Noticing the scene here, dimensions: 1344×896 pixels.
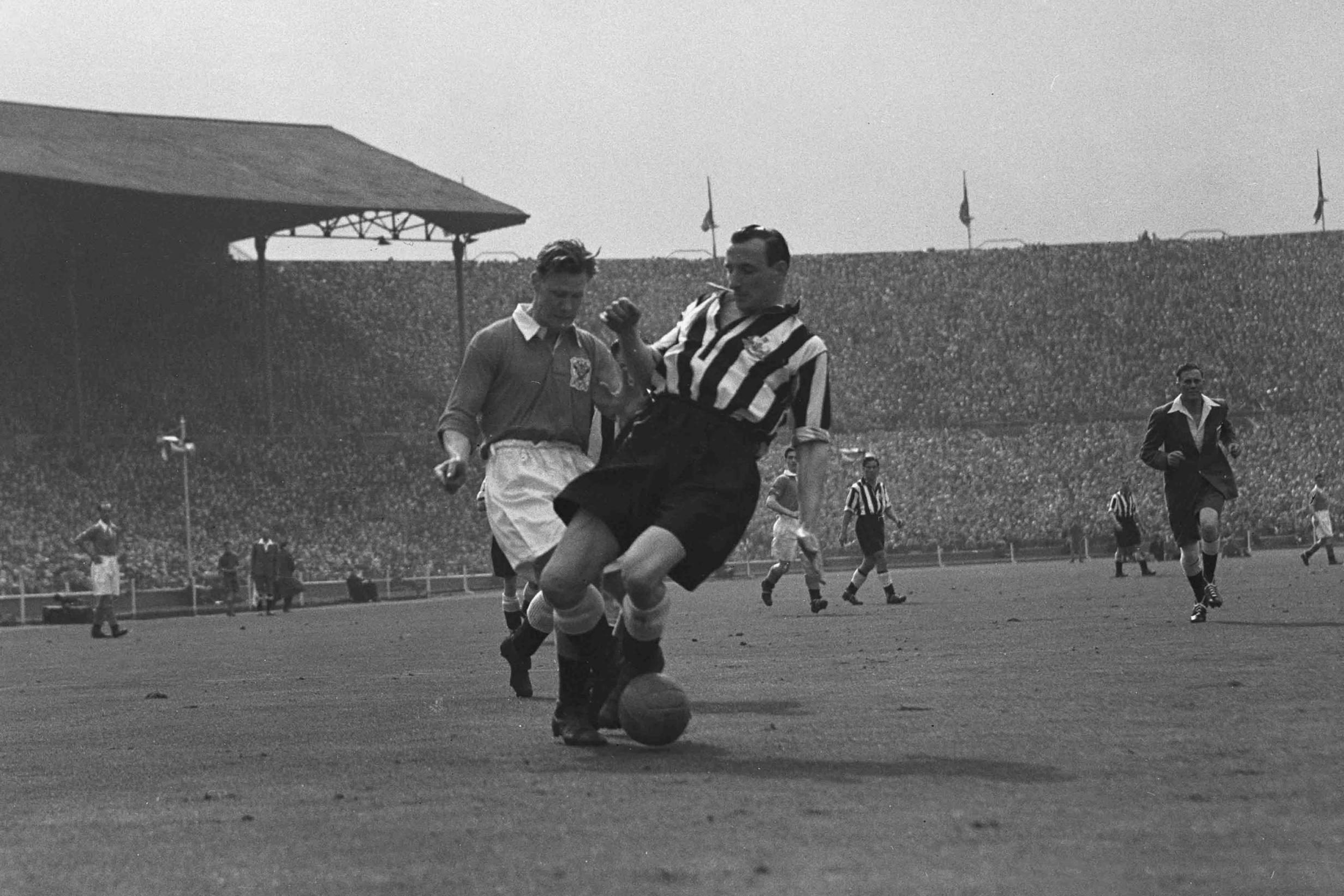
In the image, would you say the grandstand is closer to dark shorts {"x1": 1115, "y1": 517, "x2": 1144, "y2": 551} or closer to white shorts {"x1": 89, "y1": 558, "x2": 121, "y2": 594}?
white shorts {"x1": 89, "y1": 558, "x2": 121, "y2": 594}

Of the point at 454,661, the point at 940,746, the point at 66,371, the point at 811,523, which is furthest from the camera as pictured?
the point at 66,371

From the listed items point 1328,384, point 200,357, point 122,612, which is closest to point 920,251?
point 1328,384

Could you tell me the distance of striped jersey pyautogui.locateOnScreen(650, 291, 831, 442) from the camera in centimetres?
736

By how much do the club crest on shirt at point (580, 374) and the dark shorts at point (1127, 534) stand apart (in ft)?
92.1

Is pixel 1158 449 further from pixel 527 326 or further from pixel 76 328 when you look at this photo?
pixel 76 328

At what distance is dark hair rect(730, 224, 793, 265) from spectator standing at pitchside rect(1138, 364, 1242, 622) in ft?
30.1

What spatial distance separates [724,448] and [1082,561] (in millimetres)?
45883

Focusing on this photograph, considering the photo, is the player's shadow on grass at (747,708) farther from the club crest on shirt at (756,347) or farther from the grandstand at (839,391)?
the grandstand at (839,391)

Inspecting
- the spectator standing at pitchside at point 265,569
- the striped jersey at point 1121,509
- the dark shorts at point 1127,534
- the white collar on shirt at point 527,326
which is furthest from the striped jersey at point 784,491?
the white collar on shirt at point 527,326

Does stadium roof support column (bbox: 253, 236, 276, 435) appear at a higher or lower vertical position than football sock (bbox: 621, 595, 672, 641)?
higher

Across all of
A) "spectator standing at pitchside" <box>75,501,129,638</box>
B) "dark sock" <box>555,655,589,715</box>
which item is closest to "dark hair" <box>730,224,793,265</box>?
"dark sock" <box>555,655,589,715</box>

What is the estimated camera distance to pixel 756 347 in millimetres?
7418

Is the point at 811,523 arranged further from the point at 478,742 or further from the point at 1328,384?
the point at 1328,384

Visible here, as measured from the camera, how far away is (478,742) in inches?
309
